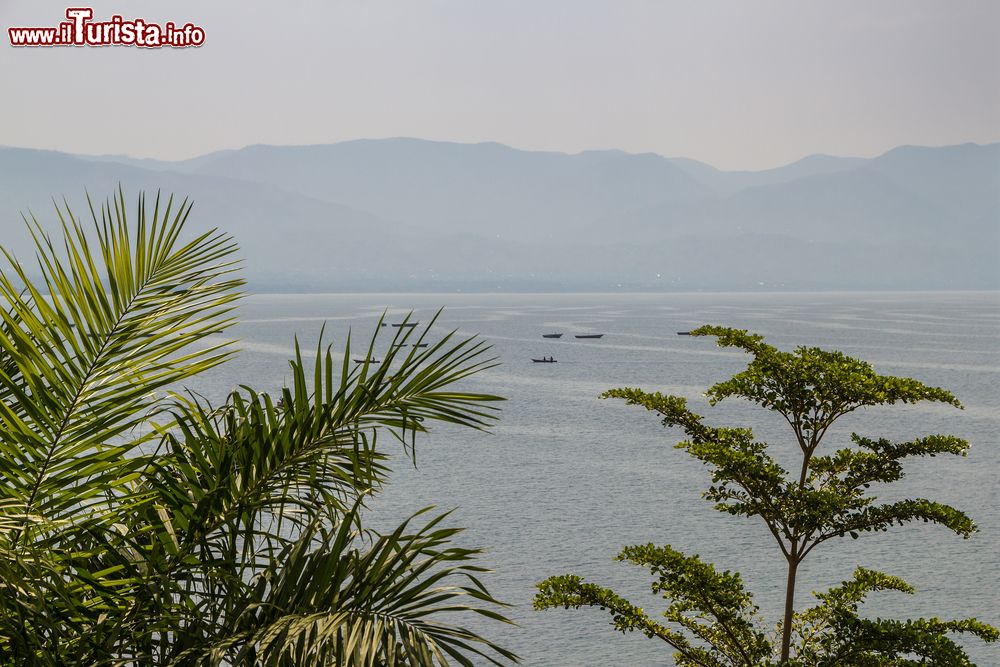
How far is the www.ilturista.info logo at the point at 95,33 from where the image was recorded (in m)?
16.0

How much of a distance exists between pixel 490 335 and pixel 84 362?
130 meters

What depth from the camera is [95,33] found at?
16.4 metres

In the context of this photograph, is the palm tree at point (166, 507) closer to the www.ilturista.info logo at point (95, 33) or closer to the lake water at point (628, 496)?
the lake water at point (628, 496)

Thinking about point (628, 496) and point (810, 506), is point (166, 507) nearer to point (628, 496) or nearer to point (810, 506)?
point (810, 506)

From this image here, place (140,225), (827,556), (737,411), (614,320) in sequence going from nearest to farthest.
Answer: (140,225) → (827,556) → (737,411) → (614,320)

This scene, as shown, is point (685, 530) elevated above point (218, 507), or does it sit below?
below

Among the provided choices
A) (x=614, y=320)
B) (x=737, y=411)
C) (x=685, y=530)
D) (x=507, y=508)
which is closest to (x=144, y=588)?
(x=685, y=530)

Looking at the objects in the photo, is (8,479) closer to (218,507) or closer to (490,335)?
(218,507)

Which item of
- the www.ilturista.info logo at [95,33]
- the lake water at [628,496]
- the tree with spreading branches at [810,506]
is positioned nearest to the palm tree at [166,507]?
the lake water at [628,496]

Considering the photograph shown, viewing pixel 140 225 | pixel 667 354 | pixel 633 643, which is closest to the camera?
pixel 140 225

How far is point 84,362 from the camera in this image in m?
4.49

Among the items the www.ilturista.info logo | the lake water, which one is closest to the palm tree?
the lake water

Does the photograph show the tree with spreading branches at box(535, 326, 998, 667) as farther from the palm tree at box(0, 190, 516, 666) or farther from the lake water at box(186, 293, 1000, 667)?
the palm tree at box(0, 190, 516, 666)

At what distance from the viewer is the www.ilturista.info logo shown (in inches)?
630
